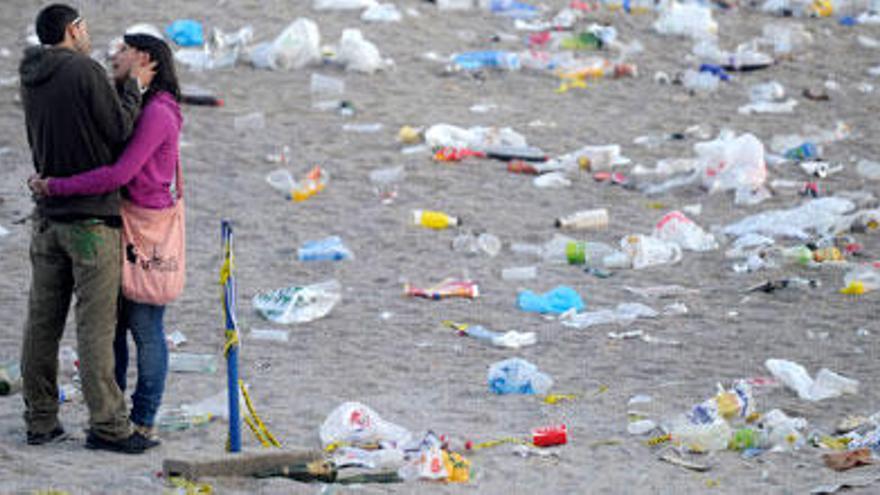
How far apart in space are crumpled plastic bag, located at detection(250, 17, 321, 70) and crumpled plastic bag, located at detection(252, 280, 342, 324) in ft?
15.1

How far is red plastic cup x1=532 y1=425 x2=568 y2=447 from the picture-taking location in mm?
6077

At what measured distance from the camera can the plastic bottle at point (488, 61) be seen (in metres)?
12.8

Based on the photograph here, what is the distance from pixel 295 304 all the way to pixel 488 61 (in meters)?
5.34

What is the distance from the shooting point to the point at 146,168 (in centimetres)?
557

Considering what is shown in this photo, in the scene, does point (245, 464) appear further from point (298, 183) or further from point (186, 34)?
point (186, 34)

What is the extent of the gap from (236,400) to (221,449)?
443mm

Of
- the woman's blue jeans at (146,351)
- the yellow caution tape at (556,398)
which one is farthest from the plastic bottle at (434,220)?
the woman's blue jeans at (146,351)

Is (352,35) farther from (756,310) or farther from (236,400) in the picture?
(236,400)

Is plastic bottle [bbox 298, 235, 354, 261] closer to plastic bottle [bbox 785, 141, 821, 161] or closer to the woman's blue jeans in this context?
the woman's blue jeans

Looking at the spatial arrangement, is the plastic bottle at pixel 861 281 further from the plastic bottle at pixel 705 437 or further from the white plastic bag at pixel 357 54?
the white plastic bag at pixel 357 54

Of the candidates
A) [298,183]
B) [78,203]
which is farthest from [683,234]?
[78,203]

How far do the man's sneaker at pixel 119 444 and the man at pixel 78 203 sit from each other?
5cm

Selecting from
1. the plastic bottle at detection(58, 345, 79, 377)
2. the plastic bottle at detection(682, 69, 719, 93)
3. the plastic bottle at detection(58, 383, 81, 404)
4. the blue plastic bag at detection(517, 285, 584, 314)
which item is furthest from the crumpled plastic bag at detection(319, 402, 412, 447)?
the plastic bottle at detection(682, 69, 719, 93)

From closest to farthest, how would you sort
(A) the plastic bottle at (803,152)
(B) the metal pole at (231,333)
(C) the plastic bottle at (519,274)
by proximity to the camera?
(B) the metal pole at (231,333), (C) the plastic bottle at (519,274), (A) the plastic bottle at (803,152)
